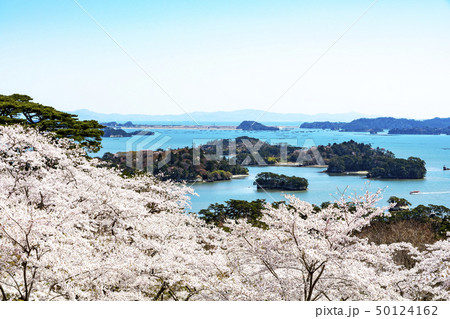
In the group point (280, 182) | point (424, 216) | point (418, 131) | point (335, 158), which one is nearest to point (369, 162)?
point (335, 158)

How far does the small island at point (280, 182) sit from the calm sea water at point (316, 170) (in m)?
0.41

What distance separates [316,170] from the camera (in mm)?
27344

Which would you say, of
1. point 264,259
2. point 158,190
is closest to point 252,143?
point 158,190

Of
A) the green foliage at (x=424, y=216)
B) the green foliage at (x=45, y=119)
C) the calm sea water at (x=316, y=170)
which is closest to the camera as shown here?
the green foliage at (x=45, y=119)

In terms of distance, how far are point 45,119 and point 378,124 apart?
29732 millimetres

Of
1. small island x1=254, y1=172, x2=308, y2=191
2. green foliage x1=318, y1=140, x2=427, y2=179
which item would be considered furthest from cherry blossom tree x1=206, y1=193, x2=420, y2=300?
green foliage x1=318, y1=140, x2=427, y2=179

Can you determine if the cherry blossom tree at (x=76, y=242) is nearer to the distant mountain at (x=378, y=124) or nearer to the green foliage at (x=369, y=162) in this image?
the green foliage at (x=369, y=162)

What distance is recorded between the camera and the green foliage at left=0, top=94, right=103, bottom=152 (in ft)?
34.9

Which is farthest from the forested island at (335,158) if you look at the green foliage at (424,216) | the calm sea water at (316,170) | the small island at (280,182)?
the green foliage at (424,216)

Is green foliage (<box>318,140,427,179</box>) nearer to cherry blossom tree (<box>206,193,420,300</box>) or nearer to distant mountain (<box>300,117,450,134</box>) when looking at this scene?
distant mountain (<box>300,117,450,134</box>)

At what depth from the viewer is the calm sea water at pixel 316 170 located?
1930cm
